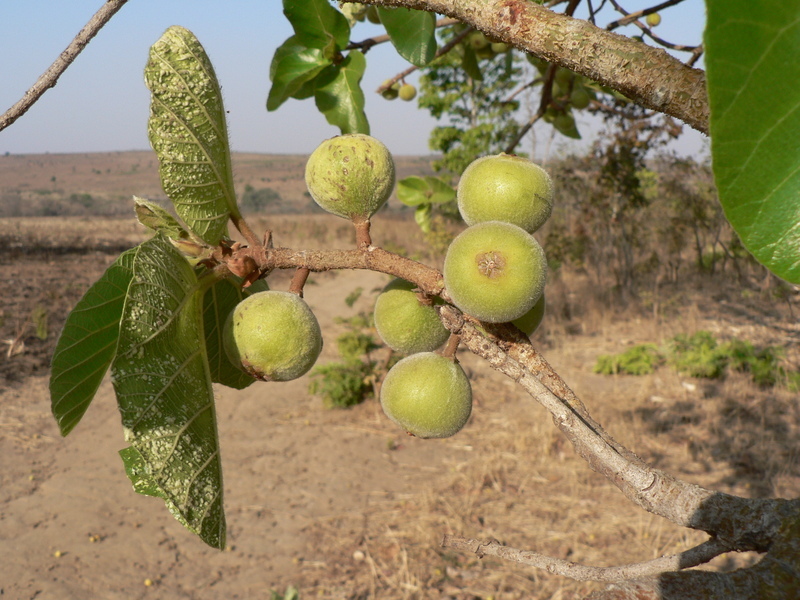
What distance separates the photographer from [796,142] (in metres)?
0.48

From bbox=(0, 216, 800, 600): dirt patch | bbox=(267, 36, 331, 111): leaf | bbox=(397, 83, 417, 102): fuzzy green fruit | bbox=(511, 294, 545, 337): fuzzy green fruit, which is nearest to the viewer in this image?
bbox=(511, 294, 545, 337): fuzzy green fruit

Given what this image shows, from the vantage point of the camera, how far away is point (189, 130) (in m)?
0.90

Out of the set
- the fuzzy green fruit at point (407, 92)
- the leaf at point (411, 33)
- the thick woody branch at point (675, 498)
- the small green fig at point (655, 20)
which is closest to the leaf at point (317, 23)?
the leaf at point (411, 33)

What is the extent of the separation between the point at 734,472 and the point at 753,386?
2.03 meters

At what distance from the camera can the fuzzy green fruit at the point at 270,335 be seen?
36.1 inches

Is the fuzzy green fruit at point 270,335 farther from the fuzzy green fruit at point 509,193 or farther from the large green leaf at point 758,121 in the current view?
the large green leaf at point 758,121

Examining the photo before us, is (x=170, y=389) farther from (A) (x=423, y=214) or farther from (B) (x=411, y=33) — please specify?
(A) (x=423, y=214)

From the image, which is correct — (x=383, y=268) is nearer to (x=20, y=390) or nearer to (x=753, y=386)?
(x=753, y=386)

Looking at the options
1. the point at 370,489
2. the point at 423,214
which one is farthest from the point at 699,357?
the point at 423,214

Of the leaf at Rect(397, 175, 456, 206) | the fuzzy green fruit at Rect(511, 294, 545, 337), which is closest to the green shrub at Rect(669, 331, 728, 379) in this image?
the leaf at Rect(397, 175, 456, 206)

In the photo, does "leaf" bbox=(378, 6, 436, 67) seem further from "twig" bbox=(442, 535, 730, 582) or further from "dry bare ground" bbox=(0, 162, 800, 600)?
"dry bare ground" bbox=(0, 162, 800, 600)

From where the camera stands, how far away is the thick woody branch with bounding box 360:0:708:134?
65cm

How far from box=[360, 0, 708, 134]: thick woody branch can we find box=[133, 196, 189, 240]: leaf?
1.67 feet

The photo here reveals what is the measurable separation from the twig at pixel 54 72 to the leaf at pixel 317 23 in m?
0.75
